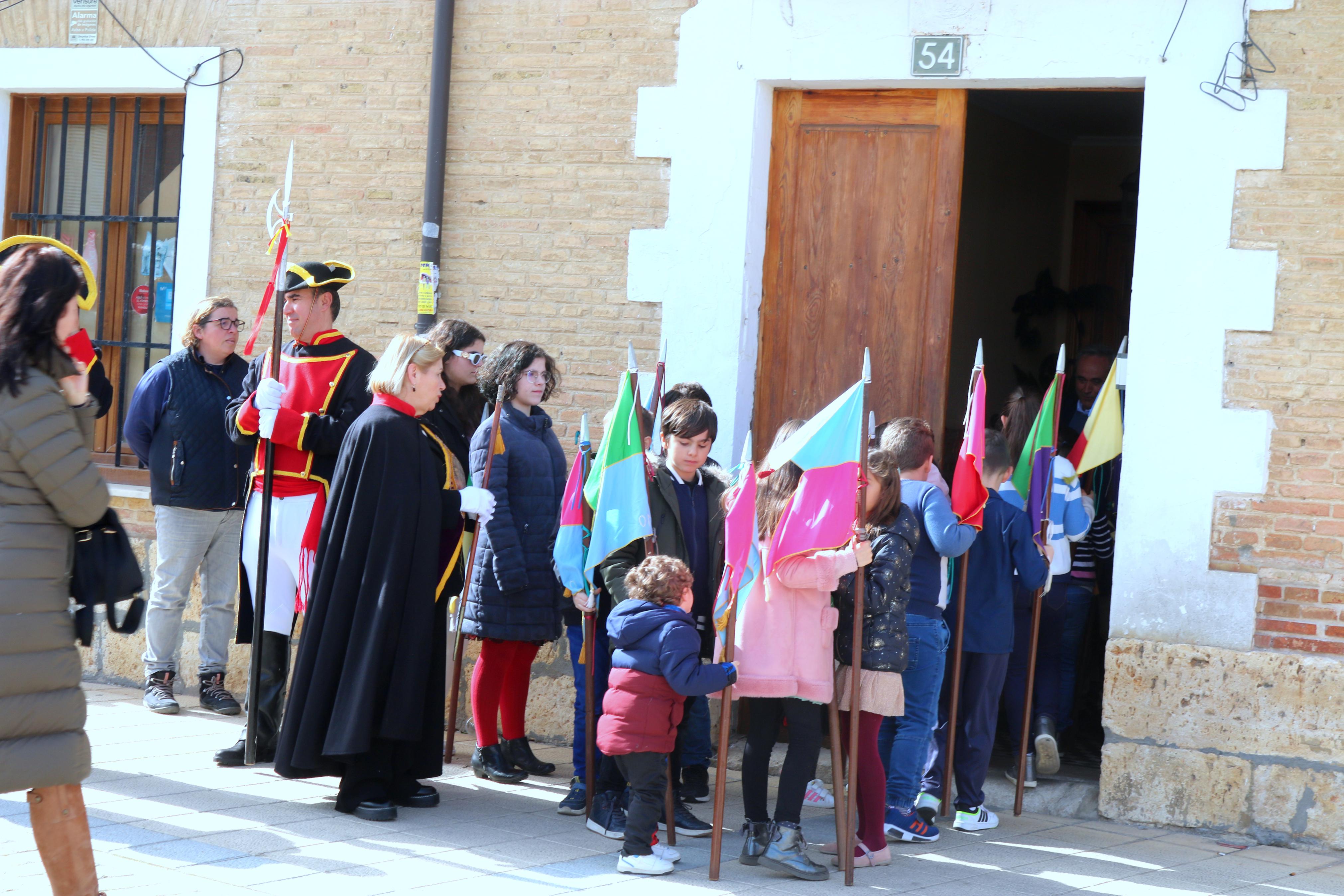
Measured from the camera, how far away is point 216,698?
23.2ft

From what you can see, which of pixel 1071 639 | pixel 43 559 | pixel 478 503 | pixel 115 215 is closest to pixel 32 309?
pixel 43 559

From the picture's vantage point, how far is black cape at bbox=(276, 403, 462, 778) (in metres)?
5.21

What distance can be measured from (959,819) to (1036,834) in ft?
1.02

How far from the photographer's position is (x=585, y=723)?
5453mm

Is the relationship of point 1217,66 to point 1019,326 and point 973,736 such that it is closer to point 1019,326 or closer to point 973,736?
point 973,736

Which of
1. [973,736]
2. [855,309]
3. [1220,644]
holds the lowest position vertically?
[973,736]

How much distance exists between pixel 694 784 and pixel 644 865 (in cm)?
105

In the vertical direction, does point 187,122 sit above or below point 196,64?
below

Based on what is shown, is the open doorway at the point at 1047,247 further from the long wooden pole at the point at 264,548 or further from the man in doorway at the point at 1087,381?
the long wooden pole at the point at 264,548

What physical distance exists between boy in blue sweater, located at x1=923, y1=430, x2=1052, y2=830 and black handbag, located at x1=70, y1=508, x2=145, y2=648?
3184 mm

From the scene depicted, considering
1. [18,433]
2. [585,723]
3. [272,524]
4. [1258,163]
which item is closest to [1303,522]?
[1258,163]

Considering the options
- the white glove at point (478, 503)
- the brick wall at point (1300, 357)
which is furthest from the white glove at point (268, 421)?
the brick wall at point (1300, 357)

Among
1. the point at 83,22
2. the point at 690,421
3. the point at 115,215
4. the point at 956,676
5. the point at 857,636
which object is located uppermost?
the point at 83,22

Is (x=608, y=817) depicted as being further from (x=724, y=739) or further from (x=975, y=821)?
(x=975, y=821)
